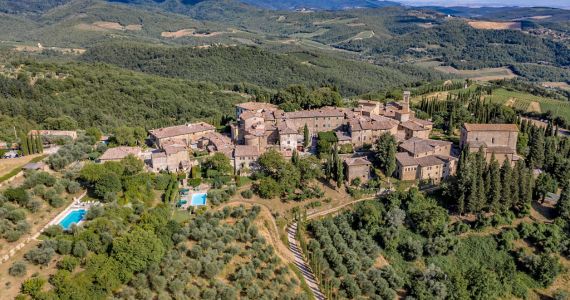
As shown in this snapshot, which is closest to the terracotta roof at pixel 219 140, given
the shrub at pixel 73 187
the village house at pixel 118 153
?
the village house at pixel 118 153

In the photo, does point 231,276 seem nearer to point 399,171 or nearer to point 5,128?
point 399,171

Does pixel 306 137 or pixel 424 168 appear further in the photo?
pixel 306 137

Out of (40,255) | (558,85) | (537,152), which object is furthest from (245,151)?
(558,85)

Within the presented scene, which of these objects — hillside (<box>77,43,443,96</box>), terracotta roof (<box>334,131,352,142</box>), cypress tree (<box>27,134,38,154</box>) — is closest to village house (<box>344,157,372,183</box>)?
terracotta roof (<box>334,131,352,142</box>)

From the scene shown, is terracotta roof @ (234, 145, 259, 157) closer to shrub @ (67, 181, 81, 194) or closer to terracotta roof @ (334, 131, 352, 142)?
terracotta roof @ (334, 131, 352, 142)

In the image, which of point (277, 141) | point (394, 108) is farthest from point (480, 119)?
point (277, 141)

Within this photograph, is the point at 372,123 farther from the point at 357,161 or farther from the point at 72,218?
the point at 72,218

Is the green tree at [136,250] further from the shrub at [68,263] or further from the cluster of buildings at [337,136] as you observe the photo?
the cluster of buildings at [337,136]
